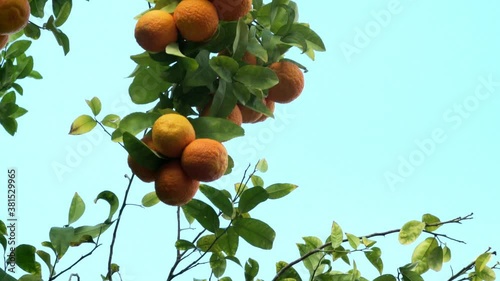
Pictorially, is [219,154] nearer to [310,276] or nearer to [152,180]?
[152,180]

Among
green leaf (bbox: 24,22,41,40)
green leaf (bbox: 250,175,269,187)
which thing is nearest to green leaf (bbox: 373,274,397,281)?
green leaf (bbox: 250,175,269,187)

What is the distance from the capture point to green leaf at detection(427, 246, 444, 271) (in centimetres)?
137

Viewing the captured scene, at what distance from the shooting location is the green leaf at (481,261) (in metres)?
1.36

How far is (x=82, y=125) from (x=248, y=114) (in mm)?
371

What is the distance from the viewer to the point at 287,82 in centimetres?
112

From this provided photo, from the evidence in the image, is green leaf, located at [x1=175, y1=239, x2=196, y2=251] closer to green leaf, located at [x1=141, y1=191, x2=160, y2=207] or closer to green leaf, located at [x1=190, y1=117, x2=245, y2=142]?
green leaf, located at [x1=141, y1=191, x2=160, y2=207]

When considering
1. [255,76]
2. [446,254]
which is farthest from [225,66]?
[446,254]

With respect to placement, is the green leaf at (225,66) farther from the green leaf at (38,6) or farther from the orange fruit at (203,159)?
the green leaf at (38,6)

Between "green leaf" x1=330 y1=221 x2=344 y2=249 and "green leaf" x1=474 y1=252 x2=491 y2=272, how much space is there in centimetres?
31

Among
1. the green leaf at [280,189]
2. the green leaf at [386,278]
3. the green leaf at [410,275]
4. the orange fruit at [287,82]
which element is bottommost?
the green leaf at [386,278]

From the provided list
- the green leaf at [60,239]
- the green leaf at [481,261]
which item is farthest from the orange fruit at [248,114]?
the green leaf at [481,261]

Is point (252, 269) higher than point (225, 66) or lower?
lower

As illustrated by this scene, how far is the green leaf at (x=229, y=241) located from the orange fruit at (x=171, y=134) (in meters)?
0.27

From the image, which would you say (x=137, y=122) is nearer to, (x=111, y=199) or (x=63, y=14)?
(x=111, y=199)
